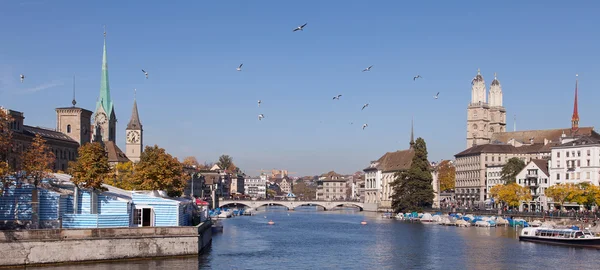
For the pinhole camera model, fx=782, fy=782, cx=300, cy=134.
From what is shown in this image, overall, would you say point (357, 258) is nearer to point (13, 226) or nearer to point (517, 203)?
point (13, 226)

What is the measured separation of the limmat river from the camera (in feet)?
197

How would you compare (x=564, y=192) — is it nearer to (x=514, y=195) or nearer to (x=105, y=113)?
(x=514, y=195)

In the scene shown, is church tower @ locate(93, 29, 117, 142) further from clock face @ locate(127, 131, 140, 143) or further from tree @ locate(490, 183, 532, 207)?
tree @ locate(490, 183, 532, 207)

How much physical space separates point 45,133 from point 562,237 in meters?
89.5

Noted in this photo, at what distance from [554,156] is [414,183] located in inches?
1020

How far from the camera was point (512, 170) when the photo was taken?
6422 inches

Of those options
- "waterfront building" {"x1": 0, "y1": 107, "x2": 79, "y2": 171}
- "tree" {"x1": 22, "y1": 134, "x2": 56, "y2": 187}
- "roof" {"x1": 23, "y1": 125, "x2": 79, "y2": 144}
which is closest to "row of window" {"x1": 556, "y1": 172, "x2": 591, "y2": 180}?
"waterfront building" {"x1": 0, "y1": 107, "x2": 79, "y2": 171}

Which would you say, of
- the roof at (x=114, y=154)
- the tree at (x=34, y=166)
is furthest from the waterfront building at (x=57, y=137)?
the tree at (x=34, y=166)

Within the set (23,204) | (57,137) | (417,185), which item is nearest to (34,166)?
A: (23,204)

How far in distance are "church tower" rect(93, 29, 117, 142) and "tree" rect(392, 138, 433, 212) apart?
237 feet

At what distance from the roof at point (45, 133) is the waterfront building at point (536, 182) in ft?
274

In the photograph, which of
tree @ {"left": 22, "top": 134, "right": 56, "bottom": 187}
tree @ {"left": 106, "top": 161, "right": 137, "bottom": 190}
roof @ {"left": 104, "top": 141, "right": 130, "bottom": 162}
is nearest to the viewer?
tree @ {"left": 22, "top": 134, "right": 56, "bottom": 187}

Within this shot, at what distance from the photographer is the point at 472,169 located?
19825 cm

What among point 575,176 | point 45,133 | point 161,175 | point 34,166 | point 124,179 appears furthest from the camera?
point 45,133
